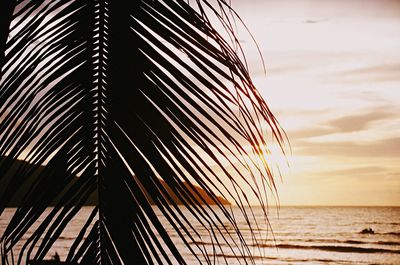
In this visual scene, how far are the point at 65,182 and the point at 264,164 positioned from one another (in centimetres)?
33

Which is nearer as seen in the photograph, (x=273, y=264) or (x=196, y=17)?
(x=196, y=17)

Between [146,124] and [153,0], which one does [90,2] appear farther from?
[146,124]

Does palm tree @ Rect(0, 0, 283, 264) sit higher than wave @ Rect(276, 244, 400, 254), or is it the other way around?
palm tree @ Rect(0, 0, 283, 264)

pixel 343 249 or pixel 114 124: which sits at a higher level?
pixel 114 124

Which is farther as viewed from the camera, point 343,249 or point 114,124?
point 343,249

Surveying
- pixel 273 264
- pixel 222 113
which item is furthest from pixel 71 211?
pixel 273 264

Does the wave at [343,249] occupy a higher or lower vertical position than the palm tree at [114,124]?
lower

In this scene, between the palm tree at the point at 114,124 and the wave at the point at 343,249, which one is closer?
the palm tree at the point at 114,124

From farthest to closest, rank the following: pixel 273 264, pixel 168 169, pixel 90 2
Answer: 1. pixel 273 264
2. pixel 90 2
3. pixel 168 169

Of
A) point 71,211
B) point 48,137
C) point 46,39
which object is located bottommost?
point 71,211

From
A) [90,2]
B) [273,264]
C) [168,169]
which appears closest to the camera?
[168,169]

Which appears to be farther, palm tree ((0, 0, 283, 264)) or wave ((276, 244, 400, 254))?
wave ((276, 244, 400, 254))

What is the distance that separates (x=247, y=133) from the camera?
69 centimetres

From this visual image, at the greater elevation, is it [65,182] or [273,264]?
[65,182]
